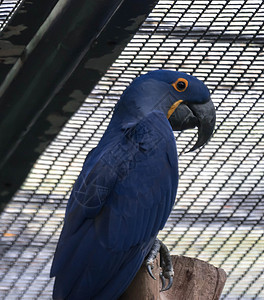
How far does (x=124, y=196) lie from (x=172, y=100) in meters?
0.39

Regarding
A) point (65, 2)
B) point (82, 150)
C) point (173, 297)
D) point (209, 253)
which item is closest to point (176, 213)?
point (209, 253)

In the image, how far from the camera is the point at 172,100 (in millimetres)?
1805

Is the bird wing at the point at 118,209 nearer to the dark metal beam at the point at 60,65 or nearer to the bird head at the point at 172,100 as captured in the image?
the bird head at the point at 172,100

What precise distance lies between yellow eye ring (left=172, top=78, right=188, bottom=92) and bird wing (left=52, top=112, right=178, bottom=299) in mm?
142

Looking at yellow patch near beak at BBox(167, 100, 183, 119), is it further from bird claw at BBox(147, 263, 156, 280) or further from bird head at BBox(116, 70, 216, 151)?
bird claw at BBox(147, 263, 156, 280)

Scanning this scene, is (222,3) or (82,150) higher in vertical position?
(222,3)

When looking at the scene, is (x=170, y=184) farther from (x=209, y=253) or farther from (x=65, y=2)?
(x=209, y=253)

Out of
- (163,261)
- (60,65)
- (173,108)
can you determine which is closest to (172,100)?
(173,108)

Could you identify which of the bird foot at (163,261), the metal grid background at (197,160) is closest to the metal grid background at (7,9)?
the metal grid background at (197,160)

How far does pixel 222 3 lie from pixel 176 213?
0.99 meters

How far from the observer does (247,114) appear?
2.11 metres

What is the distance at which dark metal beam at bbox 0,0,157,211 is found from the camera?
1.56m

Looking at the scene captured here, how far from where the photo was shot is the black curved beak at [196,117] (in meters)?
1.81

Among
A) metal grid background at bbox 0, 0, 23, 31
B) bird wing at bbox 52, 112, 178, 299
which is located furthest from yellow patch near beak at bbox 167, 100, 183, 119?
metal grid background at bbox 0, 0, 23, 31
